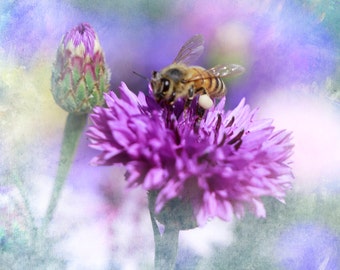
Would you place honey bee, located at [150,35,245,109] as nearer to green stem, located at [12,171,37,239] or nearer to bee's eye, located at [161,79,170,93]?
bee's eye, located at [161,79,170,93]

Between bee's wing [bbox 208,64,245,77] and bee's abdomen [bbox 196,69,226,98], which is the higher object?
bee's wing [bbox 208,64,245,77]

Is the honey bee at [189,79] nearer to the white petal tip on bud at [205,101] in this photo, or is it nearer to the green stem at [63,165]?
the white petal tip on bud at [205,101]

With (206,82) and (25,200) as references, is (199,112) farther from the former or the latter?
(25,200)

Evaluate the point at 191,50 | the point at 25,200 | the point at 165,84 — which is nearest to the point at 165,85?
the point at 165,84

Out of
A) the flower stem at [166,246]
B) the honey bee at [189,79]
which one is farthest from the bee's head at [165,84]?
the flower stem at [166,246]

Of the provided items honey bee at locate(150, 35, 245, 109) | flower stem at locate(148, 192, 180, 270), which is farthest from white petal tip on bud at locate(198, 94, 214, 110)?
flower stem at locate(148, 192, 180, 270)
